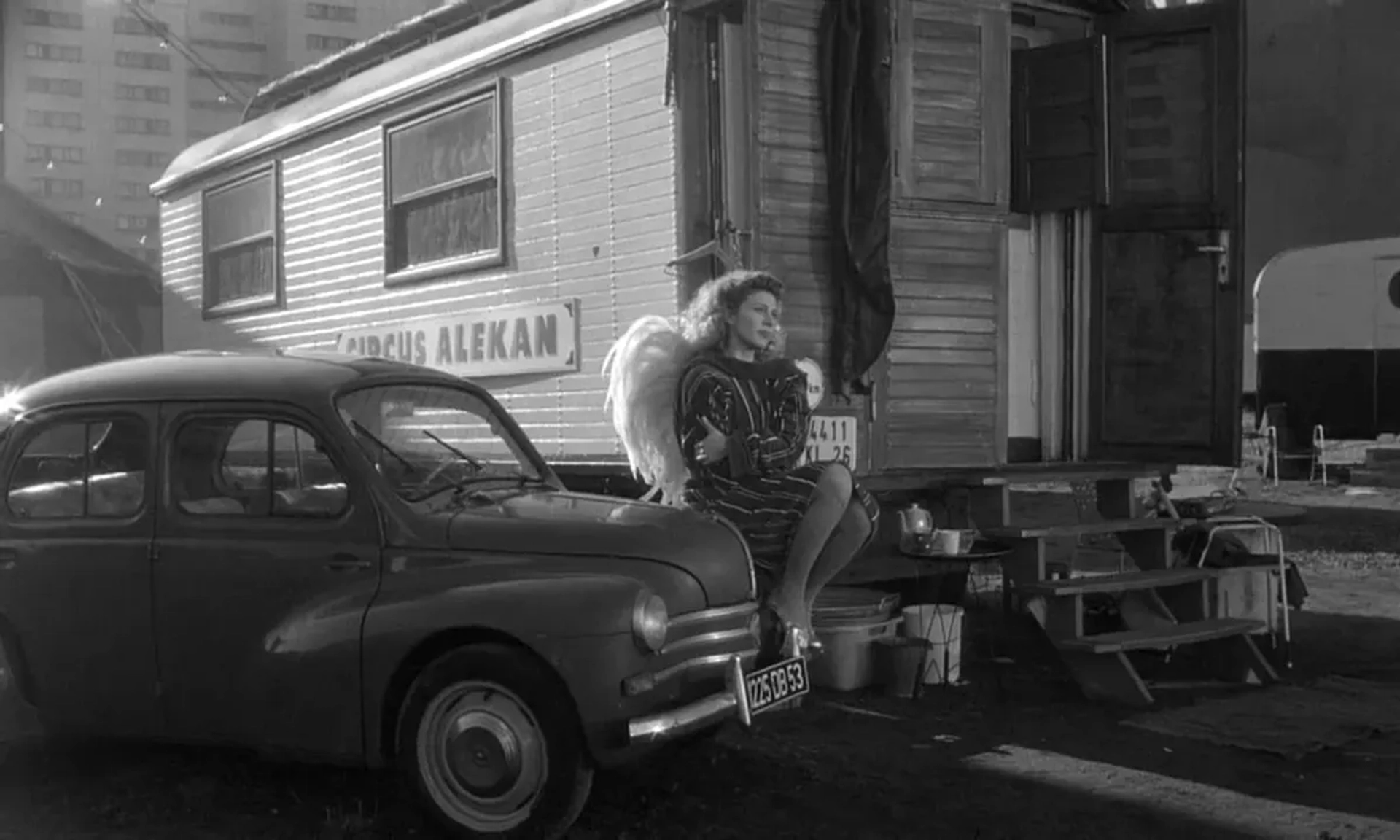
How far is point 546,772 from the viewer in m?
4.02

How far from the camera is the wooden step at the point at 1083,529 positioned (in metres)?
6.75

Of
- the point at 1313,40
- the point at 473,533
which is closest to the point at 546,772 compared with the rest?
the point at 473,533

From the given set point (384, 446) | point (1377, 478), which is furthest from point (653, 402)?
point (1377, 478)

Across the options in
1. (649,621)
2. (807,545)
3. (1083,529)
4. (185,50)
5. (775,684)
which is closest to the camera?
(649,621)

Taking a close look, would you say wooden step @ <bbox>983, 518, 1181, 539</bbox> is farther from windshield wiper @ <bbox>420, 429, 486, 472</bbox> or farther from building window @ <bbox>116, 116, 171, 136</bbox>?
building window @ <bbox>116, 116, 171, 136</bbox>

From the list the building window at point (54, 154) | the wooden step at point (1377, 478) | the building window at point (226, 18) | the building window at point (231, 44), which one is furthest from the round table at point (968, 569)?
the building window at point (54, 154)

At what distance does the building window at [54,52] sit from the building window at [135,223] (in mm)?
3437

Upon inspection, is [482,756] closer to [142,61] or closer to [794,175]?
[794,175]

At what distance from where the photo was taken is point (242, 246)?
1040cm

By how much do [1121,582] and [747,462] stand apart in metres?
2.21

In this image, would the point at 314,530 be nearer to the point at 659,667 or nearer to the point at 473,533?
the point at 473,533

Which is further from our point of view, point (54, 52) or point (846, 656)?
point (54, 52)

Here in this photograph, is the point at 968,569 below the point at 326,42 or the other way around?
below

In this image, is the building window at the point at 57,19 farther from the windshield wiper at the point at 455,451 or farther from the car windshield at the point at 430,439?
the windshield wiper at the point at 455,451
